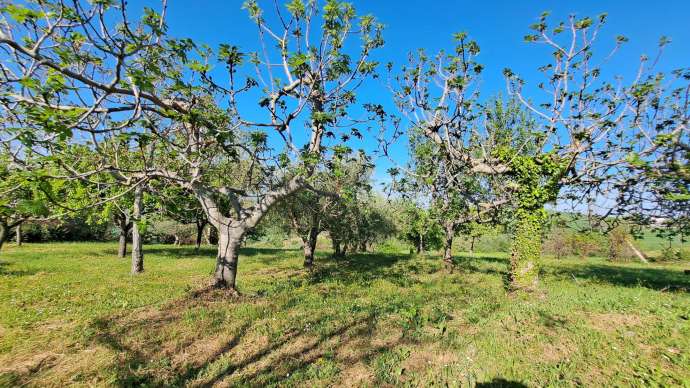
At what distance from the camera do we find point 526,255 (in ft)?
41.2

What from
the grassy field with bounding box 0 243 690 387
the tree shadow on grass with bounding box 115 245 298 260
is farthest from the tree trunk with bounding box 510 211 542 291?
the tree shadow on grass with bounding box 115 245 298 260

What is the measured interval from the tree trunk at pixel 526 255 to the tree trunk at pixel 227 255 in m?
11.4

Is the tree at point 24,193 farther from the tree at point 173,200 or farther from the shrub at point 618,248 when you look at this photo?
the shrub at point 618,248

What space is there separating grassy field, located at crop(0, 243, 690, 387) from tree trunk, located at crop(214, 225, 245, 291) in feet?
2.47

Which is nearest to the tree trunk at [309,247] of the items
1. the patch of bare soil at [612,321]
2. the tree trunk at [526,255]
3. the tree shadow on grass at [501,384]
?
the tree trunk at [526,255]

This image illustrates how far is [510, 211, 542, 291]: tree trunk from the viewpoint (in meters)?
12.5

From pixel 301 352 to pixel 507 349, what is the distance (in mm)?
4567

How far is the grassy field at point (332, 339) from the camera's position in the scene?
5.64m

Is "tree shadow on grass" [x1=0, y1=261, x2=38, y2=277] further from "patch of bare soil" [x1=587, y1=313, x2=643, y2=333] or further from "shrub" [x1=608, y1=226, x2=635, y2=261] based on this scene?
"shrub" [x1=608, y1=226, x2=635, y2=261]

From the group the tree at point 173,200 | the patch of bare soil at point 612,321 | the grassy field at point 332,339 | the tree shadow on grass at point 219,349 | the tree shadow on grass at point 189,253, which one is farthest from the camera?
the tree shadow on grass at point 189,253

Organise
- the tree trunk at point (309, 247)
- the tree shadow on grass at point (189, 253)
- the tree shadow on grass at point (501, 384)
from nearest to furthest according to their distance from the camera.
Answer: the tree shadow on grass at point (501, 384), the tree trunk at point (309, 247), the tree shadow on grass at point (189, 253)

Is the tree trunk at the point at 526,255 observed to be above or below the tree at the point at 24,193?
below

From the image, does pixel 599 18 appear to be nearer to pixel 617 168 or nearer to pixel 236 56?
pixel 617 168

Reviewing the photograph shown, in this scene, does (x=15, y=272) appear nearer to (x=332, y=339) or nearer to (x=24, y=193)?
(x=24, y=193)
